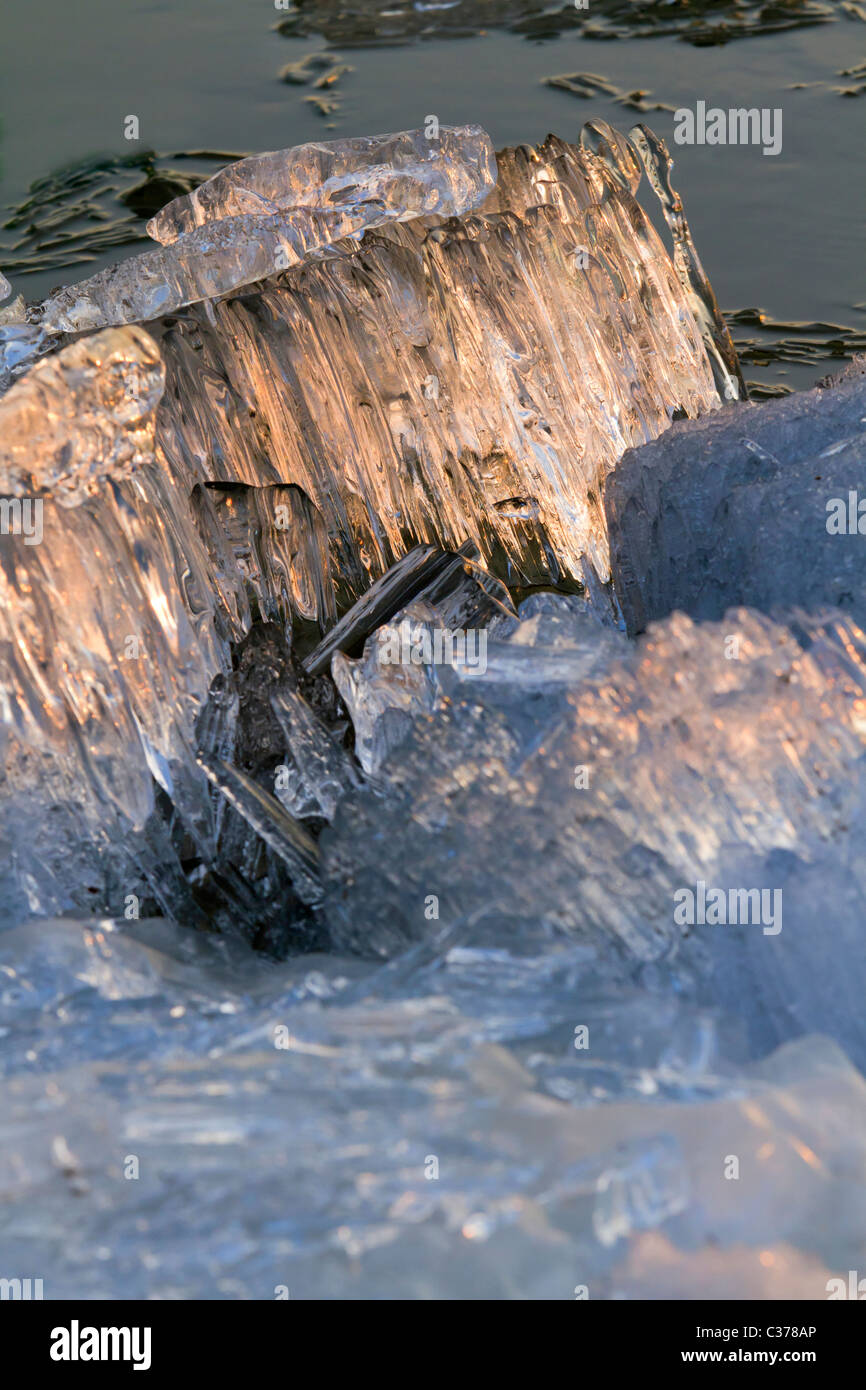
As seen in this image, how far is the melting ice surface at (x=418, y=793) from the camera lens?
842 mm

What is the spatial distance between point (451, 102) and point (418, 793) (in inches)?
109

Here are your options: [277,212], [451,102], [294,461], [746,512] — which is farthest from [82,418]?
[451,102]

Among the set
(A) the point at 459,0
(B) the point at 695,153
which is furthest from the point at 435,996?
(A) the point at 459,0

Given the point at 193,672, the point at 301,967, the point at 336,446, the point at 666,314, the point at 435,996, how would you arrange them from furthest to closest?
the point at 666,314
the point at 336,446
the point at 193,672
the point at 301,967
the point at 435,996

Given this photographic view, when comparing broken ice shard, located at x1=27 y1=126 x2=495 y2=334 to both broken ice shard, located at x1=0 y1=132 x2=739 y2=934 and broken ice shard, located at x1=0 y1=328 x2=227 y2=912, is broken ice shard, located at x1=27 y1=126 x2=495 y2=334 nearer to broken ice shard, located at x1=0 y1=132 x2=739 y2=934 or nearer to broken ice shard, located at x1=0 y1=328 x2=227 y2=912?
broken ice shard, located at x1=0 y1=132 x2=739 y2=934

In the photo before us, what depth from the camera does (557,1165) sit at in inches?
33.1

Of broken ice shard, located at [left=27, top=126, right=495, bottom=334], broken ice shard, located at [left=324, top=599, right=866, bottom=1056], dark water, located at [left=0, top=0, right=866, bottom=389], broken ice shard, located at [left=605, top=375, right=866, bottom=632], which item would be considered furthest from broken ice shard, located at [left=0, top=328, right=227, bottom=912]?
dark water, located at [left=0, top=0, right=866, bottom=389]

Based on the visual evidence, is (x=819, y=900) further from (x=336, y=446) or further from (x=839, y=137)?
(x=839, y=137)

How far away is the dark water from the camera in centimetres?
292

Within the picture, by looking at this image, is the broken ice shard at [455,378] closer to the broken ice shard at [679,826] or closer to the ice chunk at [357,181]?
the ice chunk at [357,181]

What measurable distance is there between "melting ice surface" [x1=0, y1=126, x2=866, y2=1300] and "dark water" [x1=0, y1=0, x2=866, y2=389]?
1086 mm

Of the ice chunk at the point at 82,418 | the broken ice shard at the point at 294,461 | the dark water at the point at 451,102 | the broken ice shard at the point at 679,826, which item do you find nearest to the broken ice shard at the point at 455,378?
the broken ice shard at the point at 294,461

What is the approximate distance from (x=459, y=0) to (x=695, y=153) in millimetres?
1107

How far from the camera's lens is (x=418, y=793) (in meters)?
1.17
